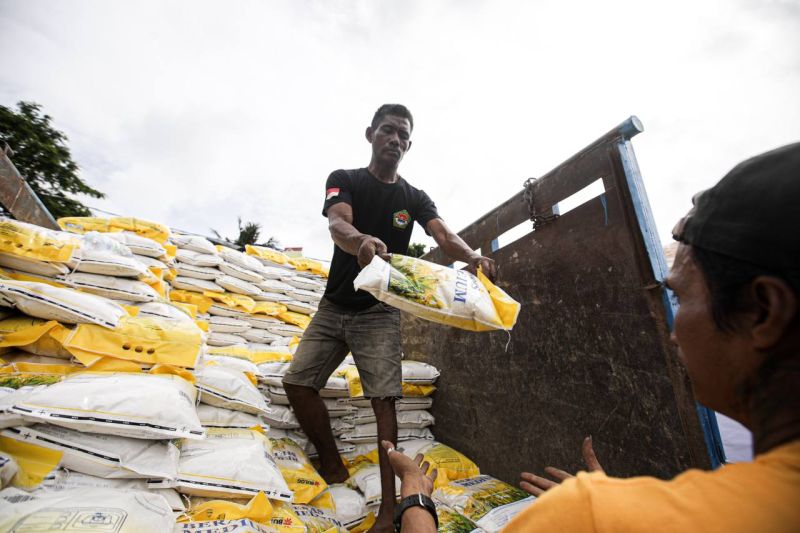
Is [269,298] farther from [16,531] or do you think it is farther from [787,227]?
[787,227]

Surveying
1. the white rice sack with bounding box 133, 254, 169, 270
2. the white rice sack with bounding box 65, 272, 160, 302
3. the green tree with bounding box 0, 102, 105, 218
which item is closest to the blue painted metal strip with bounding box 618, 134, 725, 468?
the white rice sack with bounding box 65, 272, 160, 302

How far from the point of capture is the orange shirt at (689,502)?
35 cm

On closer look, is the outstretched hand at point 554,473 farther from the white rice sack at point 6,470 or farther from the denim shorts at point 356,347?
the white rice sack at point 6,470

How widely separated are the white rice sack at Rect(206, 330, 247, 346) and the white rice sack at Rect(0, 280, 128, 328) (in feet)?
7.97

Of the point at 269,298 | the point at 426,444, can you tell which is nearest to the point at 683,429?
the point at 426,444

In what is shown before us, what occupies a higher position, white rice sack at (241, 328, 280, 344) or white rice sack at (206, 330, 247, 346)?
white rice sack at (241, 328, 280, 344)

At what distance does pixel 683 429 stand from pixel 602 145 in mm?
1205

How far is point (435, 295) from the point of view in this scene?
4.65ft

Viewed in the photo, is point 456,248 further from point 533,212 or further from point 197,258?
point 197,258

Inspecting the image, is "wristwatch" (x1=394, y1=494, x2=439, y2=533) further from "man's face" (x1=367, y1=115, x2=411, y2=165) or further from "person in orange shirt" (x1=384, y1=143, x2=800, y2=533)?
"man's face" (x1=367, y1=115, x2=411, y2=165)

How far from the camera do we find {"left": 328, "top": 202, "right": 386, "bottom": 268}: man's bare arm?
1527mm

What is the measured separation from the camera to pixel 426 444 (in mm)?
2574

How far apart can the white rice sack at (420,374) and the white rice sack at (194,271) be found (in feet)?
9.32

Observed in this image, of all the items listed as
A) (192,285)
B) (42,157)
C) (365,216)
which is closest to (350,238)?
(365,216)
